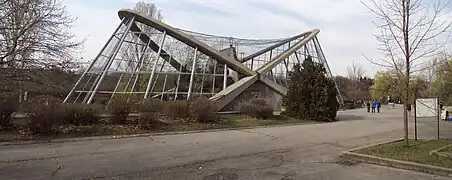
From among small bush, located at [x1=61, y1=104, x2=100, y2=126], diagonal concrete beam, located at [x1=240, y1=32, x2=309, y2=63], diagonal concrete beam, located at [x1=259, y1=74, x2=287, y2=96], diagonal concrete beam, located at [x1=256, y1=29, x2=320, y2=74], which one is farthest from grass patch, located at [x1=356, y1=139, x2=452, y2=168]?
diagonal concrete beam, located at [x1=240, y1=32, x2=309, y2=63]

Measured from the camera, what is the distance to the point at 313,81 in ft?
79.9

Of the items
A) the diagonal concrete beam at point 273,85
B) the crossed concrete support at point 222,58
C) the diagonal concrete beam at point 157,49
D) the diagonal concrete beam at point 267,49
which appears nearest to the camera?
the diagonal concrete beam at point 157,49

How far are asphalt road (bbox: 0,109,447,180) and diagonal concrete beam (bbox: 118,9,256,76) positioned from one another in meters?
20.5

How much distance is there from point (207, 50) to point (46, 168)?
85.5 ft

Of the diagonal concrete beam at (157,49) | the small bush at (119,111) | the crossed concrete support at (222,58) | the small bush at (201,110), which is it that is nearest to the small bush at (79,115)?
the small bush at (119,111)

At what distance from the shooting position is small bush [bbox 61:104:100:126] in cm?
1478

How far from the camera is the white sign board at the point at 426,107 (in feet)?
42.3

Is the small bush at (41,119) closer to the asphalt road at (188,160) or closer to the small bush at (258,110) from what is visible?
the asphalt road at (188,160)

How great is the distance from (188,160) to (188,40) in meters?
24.8

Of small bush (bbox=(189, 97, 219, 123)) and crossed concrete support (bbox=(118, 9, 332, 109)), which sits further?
crossed concrete support (bbox=(118, 9, 332, 109))

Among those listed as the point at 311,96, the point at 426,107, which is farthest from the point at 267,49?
the point at 426,107

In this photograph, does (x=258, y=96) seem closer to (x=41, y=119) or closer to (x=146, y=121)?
(x=146, y=121)

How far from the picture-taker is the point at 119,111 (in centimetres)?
1595

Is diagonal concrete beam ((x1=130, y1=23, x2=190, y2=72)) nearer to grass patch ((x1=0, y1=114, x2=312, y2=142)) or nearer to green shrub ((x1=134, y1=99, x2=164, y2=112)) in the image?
grass patch ((x1=0, y1=114, x2=312, y2=142))
